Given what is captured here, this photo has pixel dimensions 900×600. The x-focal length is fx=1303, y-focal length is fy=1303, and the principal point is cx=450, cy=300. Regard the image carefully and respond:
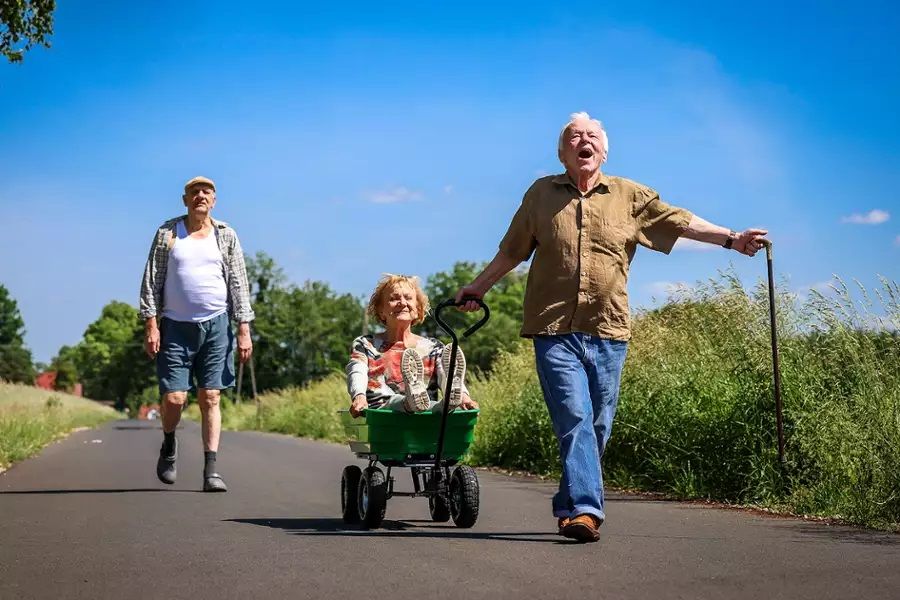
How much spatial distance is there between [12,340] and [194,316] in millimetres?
158640

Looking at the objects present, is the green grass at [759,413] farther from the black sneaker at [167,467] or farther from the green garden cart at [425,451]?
the black sneaker at [167,467]

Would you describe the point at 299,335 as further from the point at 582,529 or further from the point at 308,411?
the point at 582,529

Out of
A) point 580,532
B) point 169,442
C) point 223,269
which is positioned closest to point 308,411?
point 169,442

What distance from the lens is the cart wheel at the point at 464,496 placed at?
281 inches

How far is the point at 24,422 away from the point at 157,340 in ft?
28.7

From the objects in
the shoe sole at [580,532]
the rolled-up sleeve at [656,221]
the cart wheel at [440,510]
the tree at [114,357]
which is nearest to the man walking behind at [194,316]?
the cart wheel at [440,510]

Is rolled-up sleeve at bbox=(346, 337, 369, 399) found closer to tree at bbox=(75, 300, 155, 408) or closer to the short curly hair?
the short curly hair

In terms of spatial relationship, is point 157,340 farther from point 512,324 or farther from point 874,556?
point 512,324

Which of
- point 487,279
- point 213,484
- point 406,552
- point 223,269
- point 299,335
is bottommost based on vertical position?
point 406,552

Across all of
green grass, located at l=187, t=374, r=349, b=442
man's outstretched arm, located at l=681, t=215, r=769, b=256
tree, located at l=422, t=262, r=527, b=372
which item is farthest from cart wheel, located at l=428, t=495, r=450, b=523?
tree, located at l=422, t=262, r=527, b=372

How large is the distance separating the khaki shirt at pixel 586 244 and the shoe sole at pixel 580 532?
100cm

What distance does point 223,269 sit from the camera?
10305mm

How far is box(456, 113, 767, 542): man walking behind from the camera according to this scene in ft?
21.9

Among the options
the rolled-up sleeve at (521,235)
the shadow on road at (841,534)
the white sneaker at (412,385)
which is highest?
the rolled-up sleeve at (521,235)
